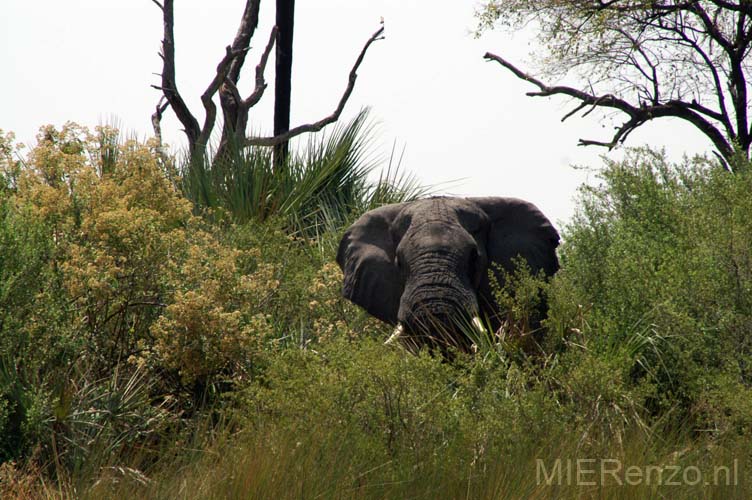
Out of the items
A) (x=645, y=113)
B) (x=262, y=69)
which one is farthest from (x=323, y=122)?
(x=645, y=113)

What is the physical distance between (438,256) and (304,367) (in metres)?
1.52

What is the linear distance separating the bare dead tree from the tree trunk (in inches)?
13.7

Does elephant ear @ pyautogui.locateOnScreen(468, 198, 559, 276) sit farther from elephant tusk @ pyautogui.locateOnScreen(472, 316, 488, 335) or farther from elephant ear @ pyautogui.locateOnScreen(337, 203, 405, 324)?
elephant tusk @ pyautogui.locateOnScreen(472, 316, 488, 335)

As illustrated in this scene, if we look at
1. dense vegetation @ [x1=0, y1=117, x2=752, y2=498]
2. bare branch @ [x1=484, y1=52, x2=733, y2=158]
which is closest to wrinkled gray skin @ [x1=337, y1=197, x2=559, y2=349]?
dense vegetation @ [x1=0, y1=117, x2=752, y2=498]

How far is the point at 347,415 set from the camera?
7664mm

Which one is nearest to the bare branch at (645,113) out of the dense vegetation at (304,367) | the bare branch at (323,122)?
Answer: the bare branch at (323,122)

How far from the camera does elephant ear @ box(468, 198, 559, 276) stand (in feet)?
35.1

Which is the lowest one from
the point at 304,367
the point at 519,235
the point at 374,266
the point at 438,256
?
the point at 304,367

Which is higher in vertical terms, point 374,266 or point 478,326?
point 374,266

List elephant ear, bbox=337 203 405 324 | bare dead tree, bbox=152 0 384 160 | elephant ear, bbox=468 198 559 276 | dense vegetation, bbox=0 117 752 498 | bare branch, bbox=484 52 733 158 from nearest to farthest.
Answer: dense vegetation, bbox=0 117 752 498 → elephant ear, bbox=337 203 405 324 → elephant ear, bbox=468 198 559 276 → bare dead tree, bbox=152 0 384 160 → bare branch, bbox=484 52 733 158

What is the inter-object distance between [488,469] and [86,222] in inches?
186

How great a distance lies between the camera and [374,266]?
10672 mm

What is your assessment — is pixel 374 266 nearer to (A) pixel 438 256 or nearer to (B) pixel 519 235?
(A) pixel 438 256

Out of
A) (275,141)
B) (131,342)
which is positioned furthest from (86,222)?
(275,141)
